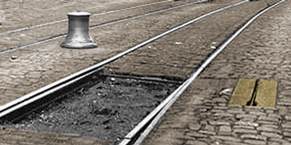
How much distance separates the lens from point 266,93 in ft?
27.6

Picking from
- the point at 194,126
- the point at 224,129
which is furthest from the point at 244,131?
the point at 194,126

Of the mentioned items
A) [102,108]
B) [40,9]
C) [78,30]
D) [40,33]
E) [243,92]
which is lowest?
[40,9]

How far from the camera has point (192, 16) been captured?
20938mm

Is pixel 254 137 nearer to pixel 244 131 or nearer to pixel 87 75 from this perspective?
pixel 244 131

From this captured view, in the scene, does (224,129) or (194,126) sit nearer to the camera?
(224,129)

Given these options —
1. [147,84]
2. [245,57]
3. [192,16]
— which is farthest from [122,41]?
[192,16]

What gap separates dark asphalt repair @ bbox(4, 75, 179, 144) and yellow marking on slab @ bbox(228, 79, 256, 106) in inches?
40.8

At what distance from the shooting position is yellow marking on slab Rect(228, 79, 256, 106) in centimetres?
798

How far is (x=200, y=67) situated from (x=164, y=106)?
301 cm

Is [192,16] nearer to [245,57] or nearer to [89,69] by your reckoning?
[245,57]

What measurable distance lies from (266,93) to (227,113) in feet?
4.29

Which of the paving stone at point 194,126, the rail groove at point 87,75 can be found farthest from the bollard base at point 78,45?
the paving stone at point 194,126

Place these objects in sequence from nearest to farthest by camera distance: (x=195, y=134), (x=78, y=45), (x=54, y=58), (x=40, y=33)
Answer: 1. (x=195, y=134)
2. (x=54, y=58)
3. (x=78, y=45)
4. (x=40, y=33)

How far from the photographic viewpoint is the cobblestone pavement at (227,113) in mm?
6297
